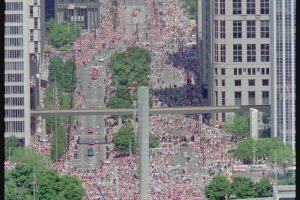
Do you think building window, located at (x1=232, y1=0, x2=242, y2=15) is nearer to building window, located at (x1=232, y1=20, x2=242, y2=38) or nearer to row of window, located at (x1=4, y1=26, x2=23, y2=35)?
building window, located at (x1=232, y1=20, x2=242, y2=38)

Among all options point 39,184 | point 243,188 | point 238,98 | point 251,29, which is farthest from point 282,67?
point 39,184

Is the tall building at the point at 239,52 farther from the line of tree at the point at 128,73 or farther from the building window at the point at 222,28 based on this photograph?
the line of tree at the point at 128,73

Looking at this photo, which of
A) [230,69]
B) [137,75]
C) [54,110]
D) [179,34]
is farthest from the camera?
[179,34]

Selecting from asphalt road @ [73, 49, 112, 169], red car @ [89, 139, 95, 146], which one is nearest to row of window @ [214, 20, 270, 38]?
asphalt road @ [73, 49, 112, 169]

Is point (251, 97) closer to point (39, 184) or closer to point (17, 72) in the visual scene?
point (17, 72)

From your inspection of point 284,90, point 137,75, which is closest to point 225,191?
point 284,90

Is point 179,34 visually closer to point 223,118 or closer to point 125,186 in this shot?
point 223,118
